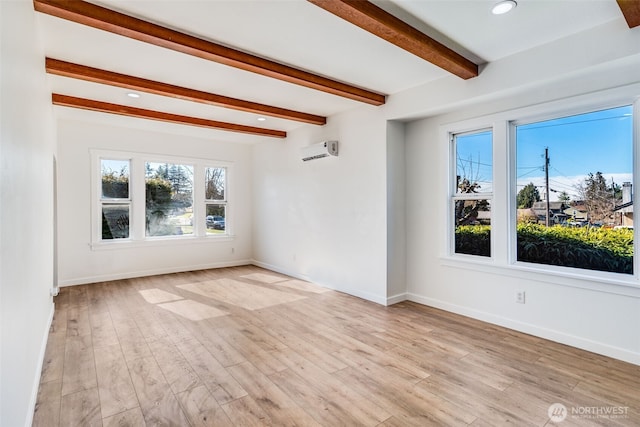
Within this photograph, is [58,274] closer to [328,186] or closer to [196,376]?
[196,376]

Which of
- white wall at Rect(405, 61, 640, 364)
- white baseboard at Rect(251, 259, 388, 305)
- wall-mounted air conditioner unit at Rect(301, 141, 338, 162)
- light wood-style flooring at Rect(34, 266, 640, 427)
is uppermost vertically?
wall-mounted air conditioner unit at Rect(301, 141, 338, 162)

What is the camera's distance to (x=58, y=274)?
202 inches

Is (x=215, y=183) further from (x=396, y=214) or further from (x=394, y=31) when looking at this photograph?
(x=394, y=31)

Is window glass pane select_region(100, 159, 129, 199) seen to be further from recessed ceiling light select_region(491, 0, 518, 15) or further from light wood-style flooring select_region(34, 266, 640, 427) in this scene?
recessed ceiling light select_region(491, 0, 518, 15)

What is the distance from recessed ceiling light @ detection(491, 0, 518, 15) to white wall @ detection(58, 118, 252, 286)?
16.4ft

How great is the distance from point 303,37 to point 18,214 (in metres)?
2.25

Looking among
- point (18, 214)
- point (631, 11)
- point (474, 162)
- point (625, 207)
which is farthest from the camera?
point (474, 162)

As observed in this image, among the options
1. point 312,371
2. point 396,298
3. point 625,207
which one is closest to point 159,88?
point 312,371

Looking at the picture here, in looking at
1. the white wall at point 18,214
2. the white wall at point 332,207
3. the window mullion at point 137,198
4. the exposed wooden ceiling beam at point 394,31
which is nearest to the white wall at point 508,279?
the white wall at point 332,207

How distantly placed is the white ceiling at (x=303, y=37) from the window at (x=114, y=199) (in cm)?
202

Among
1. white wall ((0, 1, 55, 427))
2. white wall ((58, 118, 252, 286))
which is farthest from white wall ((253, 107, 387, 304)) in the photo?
white wall ((0, 1, 55, 427))

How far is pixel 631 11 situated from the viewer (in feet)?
7.19

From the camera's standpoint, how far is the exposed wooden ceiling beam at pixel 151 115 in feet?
13.3

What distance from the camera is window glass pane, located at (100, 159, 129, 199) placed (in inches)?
220
